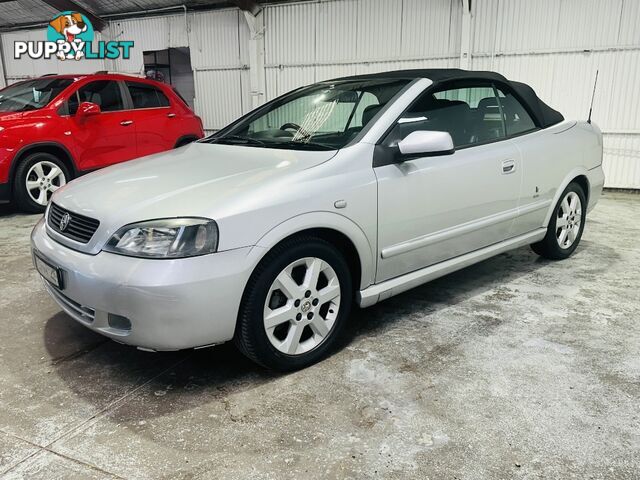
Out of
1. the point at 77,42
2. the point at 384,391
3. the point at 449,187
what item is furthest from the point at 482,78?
the point at 77,42

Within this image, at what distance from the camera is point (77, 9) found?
11.6m

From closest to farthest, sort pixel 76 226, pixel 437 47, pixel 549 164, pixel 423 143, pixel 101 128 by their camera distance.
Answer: pixel 76 226 < pixel 423 143 < pixel 549 164 < pixel 101 128 < pixel 437 47

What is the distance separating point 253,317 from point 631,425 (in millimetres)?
1583

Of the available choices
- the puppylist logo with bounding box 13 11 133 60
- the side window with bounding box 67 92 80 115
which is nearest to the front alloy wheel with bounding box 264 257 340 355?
the side window with bounding box 67 92 80 115

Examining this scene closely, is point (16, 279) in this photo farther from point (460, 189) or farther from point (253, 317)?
point (460, 189)

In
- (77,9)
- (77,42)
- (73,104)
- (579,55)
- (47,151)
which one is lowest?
(47,151)

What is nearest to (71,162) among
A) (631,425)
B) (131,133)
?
(131,133)

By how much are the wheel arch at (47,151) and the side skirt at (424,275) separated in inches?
185

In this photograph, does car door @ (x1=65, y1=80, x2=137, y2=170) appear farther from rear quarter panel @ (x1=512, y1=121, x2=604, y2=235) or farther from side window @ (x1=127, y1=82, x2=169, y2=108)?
rear quarter panel @ (x1=512, y1=121, x2=604, y2=235)

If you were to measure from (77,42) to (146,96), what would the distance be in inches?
255

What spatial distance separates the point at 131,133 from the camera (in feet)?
22.2

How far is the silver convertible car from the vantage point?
7.38ft

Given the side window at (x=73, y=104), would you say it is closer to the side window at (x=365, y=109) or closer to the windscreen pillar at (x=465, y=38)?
the side window at (x=365, y=109)

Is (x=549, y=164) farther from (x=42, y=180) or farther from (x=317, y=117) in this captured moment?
(x=42, y=180)
